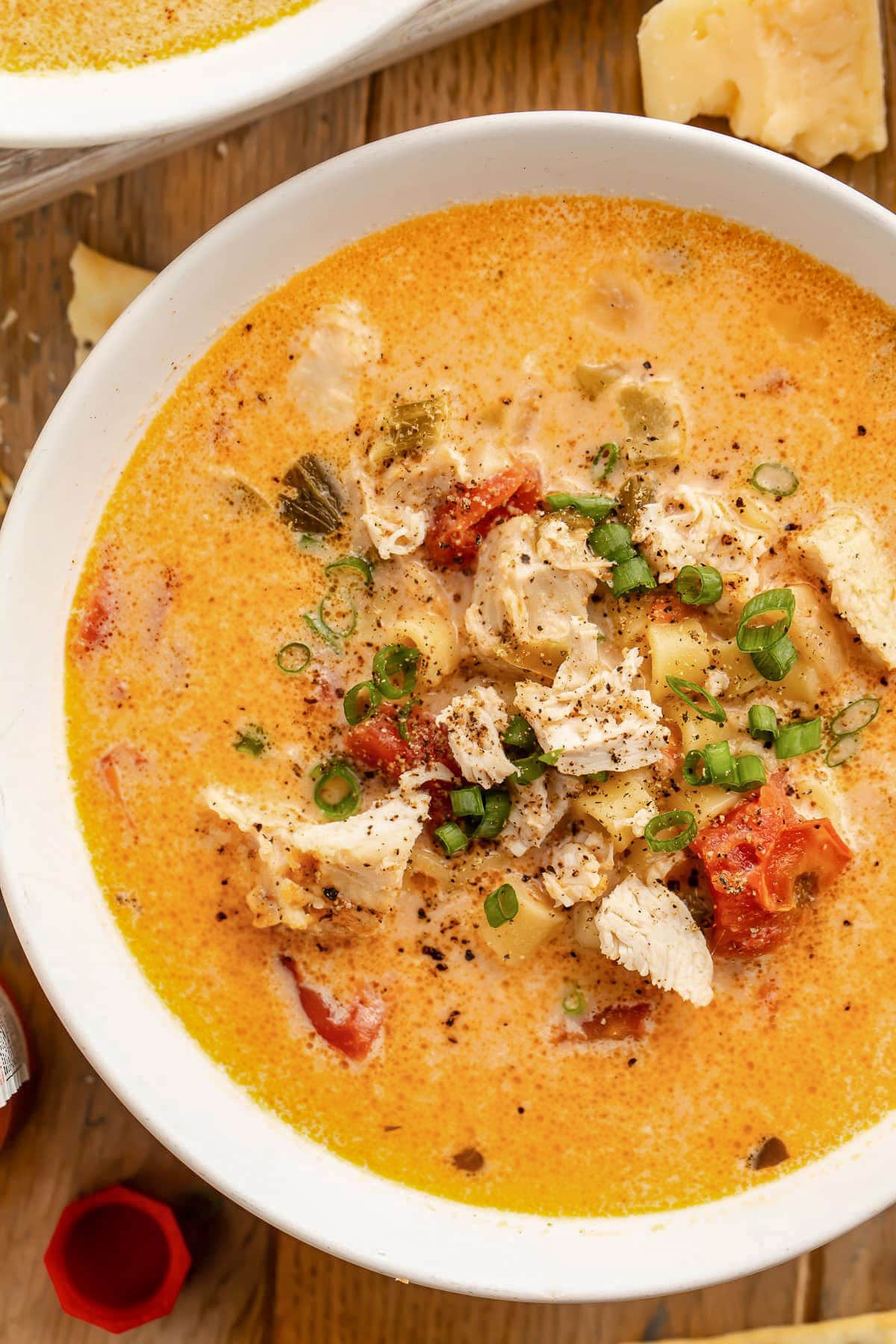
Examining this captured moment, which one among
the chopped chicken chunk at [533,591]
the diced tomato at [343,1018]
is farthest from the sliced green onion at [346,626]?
the diced tomato at [343,1018]

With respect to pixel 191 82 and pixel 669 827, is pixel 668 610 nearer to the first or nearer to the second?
pixel 669 827

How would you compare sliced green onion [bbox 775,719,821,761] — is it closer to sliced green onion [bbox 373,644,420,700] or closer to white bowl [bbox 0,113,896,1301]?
sliced green onion [bbox 373,644,420,700]

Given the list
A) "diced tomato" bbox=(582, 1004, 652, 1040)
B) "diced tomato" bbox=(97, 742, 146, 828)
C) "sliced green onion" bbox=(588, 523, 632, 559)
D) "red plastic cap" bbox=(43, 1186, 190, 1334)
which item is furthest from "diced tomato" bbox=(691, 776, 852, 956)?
"red plastic cap" bbox=(43, 1186, 190, 1334)

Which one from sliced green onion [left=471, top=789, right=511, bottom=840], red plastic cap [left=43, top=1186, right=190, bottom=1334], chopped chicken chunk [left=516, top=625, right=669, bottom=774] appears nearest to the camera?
chopped chicken chunk [left=516, top=625, right=669, bottom=774]

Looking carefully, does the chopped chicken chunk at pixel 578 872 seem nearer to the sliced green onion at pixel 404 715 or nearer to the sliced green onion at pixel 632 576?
the sliced green onion at pixel 404 715

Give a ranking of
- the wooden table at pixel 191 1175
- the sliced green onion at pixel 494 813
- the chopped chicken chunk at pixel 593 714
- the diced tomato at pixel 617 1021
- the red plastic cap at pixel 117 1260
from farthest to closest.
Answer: the wooden table at pixel 191 1175 → the red plastic cap at pixel 117 1260 → the diced tomato at pixel 617 1021 → the sliced green onion at pixel 494 813 → the chopped chicken chunk at pixel 593 714

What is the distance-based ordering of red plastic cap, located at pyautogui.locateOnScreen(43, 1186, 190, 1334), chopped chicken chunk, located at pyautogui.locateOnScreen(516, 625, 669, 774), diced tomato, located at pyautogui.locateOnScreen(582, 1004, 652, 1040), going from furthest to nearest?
red plastic cap, located at pyautogui.locateOnScreen(43, 1186, 190, 1334) → diced tomato, located at pyautogui.locateOnScreen(582, 1004, 652, 1040) → chopped chicken chunk, located at pyautogui.locateOnScreen(516, 625, 669, 774)

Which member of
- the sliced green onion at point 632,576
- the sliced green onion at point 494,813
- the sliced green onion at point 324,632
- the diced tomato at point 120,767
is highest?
the sliced green onion at point 632,576

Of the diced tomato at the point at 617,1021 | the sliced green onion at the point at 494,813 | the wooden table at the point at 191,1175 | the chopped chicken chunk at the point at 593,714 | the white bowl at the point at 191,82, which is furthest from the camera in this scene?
the wooden table at the point at 191,1175
